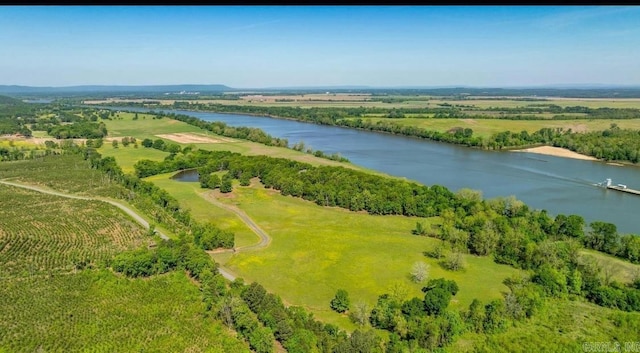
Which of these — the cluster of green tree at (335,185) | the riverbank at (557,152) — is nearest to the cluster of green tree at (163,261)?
the cluster of green tree at (335,185)

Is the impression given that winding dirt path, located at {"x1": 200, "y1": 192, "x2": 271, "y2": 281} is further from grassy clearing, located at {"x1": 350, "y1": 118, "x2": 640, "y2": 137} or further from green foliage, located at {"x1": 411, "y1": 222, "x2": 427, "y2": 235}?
grassy clearing, located at {"x1": 350, "y1": 118, "x2": 640, "y2": 137}

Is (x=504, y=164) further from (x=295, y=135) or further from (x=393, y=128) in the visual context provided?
(x=295, y=135)

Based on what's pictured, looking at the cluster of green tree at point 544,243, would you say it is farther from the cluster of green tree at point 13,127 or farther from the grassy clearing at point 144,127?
the cluster of green tree at point 13,127

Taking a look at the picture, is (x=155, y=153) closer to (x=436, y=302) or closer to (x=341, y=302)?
(x=341, y=302)

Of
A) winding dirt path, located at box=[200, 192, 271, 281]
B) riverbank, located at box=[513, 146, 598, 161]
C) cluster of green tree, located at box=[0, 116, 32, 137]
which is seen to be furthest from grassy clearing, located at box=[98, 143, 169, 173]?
riverbank, located at box=[513, 146, 598, 161]

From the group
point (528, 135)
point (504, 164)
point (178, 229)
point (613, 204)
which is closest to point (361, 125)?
point (528, 135)

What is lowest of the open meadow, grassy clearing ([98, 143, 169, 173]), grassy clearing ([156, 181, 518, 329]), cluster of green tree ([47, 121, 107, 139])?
grassy clearing ([156, 181, 518, 329])

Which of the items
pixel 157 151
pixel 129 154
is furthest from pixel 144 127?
pixel 129 154
